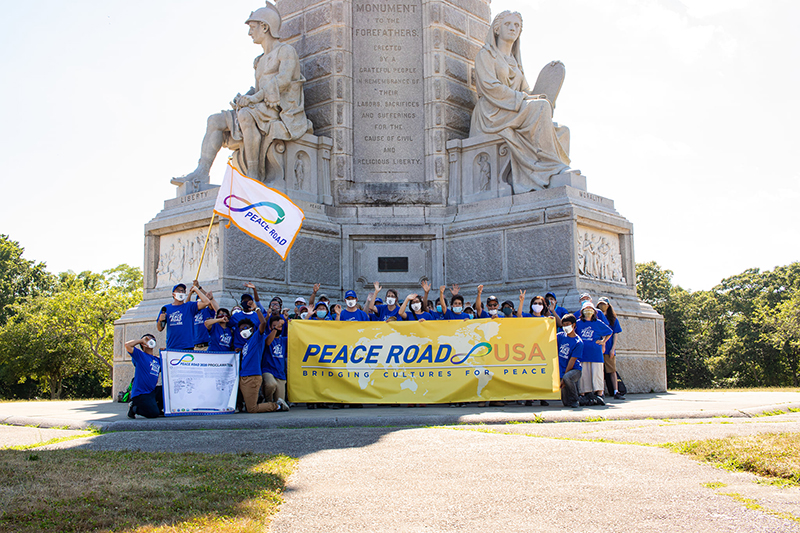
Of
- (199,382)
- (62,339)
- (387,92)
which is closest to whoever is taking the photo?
(199,382)

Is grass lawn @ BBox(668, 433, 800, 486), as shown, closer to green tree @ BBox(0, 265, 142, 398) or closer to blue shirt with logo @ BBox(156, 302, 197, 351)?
Result: blue shirt with logo @ BBox(156, 302, 197, 351)

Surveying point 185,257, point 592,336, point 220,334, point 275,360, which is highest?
point 185,257

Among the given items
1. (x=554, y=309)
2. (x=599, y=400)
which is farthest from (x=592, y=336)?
(x=554, y=309)

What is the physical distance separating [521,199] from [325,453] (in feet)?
32.2

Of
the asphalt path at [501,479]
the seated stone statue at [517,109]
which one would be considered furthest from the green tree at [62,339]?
the asphalt path at [501,479]

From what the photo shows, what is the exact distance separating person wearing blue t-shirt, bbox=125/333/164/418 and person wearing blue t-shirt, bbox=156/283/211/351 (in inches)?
39.3

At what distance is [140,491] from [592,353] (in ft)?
26.6

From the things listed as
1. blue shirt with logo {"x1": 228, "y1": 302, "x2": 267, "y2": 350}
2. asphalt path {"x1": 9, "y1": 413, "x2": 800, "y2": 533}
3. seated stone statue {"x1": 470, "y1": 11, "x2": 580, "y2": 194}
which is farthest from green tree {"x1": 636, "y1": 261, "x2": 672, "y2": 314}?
asphalt path {"x1": 9, "y1": 413, "x2": 800, "y2": 533}

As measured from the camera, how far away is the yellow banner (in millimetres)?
11711

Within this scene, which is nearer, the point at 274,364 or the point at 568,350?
the point at 274,364

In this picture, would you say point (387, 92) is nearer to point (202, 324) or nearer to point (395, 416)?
point (202, 324)

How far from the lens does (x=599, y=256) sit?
15742mm

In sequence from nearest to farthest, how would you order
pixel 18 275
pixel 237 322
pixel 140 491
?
pixel 140 491 → pixel 237 322 → pixel 18 275

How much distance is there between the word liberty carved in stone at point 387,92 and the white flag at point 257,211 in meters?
4.50
